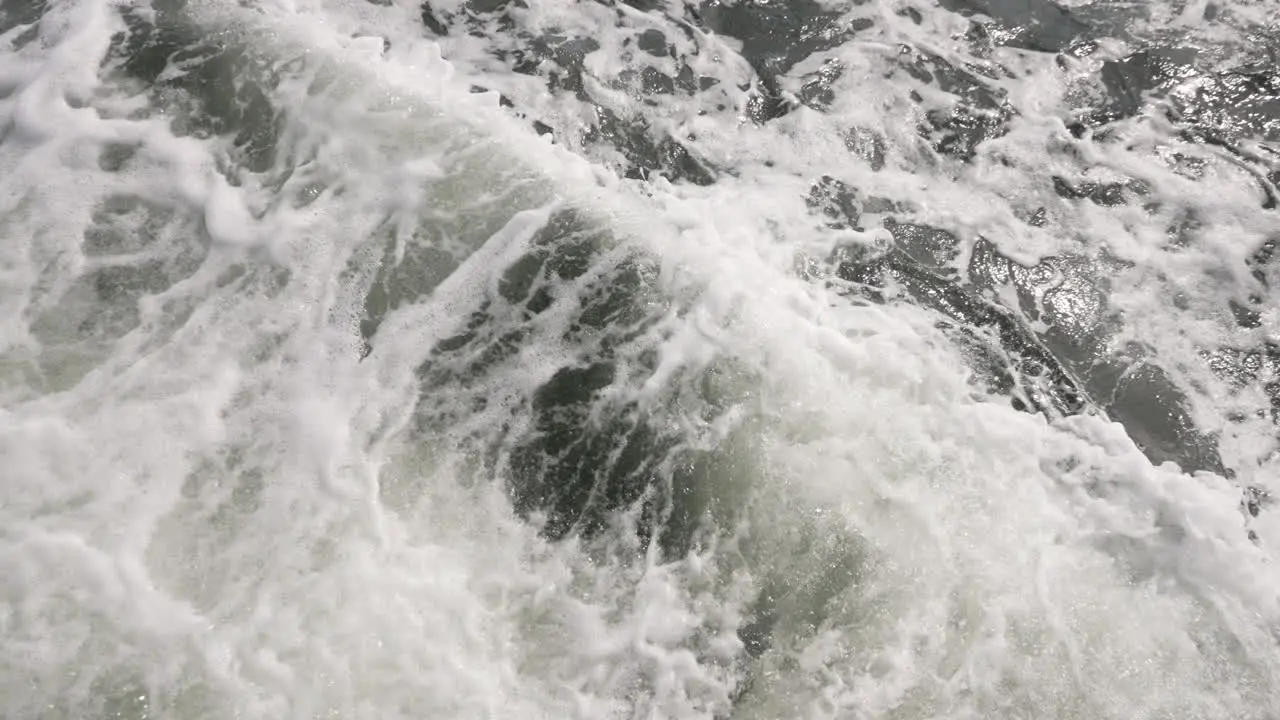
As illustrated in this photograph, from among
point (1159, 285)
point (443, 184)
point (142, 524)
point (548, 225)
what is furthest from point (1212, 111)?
→ point (142, 524)

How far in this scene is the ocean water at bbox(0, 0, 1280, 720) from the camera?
3822 mm

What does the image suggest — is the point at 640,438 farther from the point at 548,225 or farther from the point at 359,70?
the point at 359,70

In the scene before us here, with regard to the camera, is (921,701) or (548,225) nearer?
(921,701)

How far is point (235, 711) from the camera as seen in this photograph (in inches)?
139

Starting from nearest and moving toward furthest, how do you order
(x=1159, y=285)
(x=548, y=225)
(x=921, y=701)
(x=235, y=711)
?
1. (x=235, y=711)
2. (x=921, y=701)
3. (x=548, y=225)
4. (x=1159, y=285)

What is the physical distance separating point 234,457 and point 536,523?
1632 mm

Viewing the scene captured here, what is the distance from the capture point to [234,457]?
4.28 metres

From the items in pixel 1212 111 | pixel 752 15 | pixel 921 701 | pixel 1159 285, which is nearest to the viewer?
pixel 921 701

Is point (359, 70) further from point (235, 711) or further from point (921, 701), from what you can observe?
point (921, 701)

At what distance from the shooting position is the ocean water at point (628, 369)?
3.82m

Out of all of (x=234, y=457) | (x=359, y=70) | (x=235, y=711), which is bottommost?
(x=235, y=711)

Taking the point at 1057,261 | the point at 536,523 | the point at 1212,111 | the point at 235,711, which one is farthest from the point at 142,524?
the point at 1212,111

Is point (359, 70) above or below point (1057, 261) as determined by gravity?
above

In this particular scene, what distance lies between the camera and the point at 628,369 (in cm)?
470
